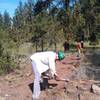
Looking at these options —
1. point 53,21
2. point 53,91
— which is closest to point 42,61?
point 53,91

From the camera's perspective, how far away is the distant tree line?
1382 inches

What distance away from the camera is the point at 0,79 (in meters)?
14.5

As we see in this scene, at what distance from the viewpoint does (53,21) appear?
4000 cm

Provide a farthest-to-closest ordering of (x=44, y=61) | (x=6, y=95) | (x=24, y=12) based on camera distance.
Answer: (x=24, y=12), (x=6, y=95), (x=44, y=61)

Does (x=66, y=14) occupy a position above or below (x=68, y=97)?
above

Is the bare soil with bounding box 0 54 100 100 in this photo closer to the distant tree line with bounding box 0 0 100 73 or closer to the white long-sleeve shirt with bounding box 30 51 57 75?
the white long-sleeve shirt with bounding box 30 51 57 75

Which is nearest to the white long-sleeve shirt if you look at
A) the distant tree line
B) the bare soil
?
the bare soil

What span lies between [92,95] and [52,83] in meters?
1.93

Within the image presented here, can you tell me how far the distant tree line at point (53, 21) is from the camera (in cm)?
3509

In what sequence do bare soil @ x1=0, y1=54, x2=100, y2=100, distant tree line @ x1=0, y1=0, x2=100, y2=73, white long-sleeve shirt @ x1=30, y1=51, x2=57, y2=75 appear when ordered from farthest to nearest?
distant tree line @ x1=0, y1=0, x2=100, y2=73 < bare soil @ x1=0, y1=54, x2=100, y2=100 < white long-sleeve shirt @ x1=30, y1=51, x2=57, y2=75

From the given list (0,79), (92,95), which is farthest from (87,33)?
(92,95)

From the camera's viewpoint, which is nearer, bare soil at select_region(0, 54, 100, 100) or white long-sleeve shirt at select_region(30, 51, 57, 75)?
white long-sleeve shirt at select_region(30, 51, 57, 75)

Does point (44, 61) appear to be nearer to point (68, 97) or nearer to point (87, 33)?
point (68, 97)

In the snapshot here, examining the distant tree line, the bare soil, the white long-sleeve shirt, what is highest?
the distant tree line
